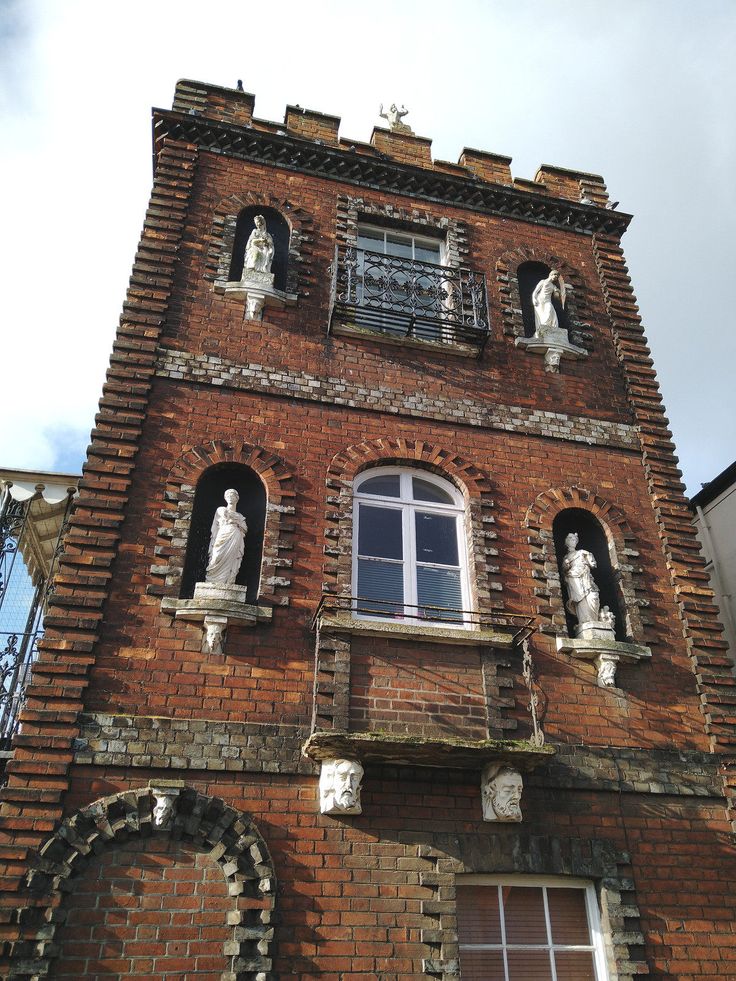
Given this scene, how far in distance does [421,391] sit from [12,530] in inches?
199

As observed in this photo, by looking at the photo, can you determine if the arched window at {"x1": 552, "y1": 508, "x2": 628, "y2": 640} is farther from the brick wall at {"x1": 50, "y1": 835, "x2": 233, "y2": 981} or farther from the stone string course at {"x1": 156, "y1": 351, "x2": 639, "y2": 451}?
the brick wall at {"x1": 50, "y1": 835, "x2": 233, "y2": 981}

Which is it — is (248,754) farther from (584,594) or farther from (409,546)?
(584,594)

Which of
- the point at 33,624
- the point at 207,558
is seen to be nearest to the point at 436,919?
the point at 207,558

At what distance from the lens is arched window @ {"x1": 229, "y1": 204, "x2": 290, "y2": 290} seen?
10648 mm

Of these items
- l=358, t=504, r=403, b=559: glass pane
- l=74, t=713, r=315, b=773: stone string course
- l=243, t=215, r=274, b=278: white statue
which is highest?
l=243, t=215, r=274, b=278: white statue

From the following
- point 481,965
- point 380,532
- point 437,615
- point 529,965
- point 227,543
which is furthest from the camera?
point 380,532

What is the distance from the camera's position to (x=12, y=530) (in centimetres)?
881

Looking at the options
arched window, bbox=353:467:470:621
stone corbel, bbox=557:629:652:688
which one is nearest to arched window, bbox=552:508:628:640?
stone corbel, bbox=557:629:652:688

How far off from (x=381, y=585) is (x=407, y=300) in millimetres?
4282

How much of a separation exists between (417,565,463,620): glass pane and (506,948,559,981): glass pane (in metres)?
3.13

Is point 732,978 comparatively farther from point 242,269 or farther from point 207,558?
point 242,269

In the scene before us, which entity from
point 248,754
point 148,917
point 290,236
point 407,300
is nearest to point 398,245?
point 407,300

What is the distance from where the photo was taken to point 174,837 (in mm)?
6703

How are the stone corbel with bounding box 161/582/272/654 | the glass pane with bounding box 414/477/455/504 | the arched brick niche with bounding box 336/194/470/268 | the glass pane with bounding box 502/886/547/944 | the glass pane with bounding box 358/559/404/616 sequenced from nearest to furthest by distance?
the glass pane with bounding box 502/886/547/944 < the stone corbel with bounding box 161/582/272/654 < the glass pane with bounding box 358/559/404/616 < the glass pane with bounding box 414/477/455/504 < the arched brick niche with bounding box 336/194/470/268
